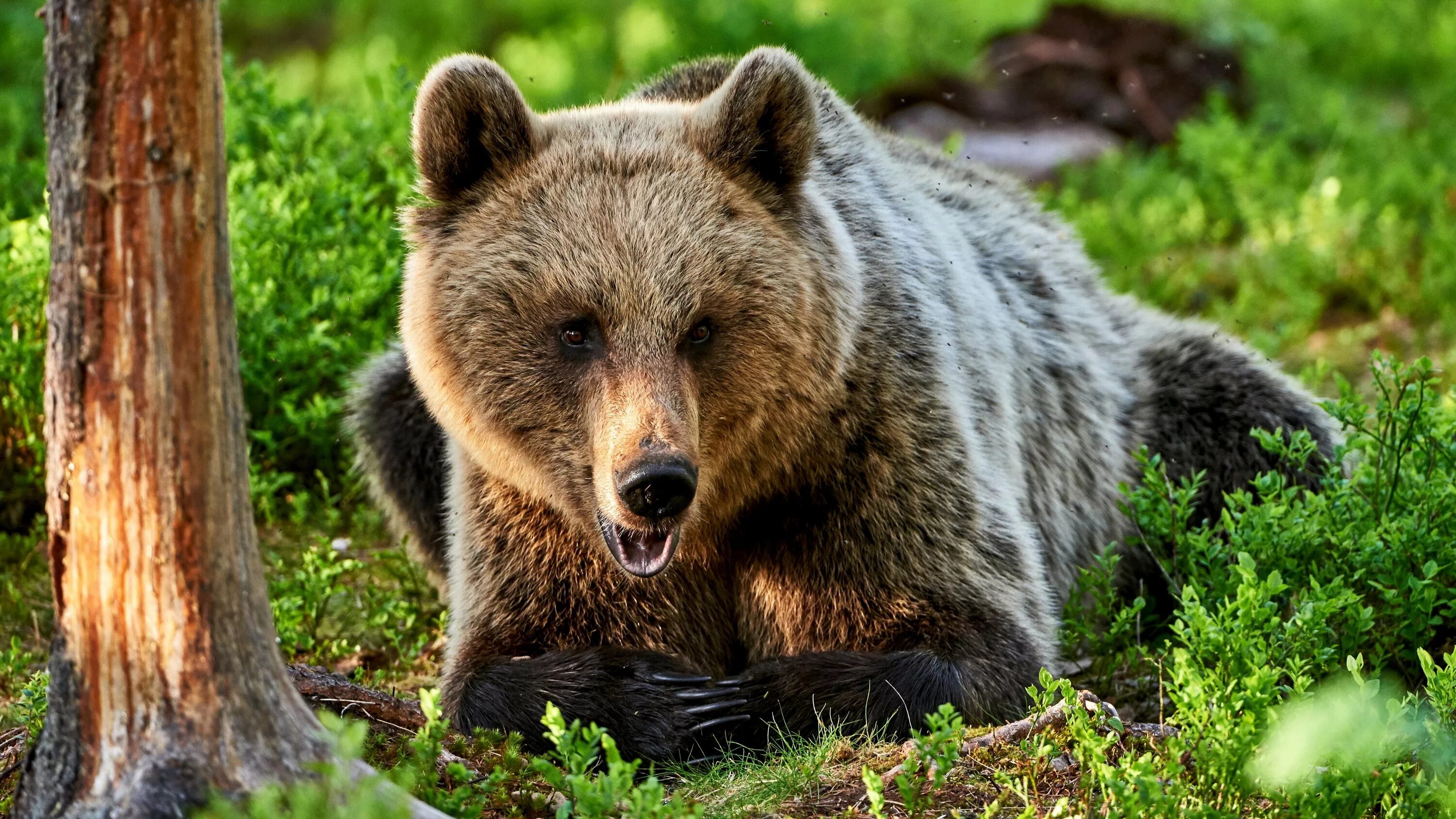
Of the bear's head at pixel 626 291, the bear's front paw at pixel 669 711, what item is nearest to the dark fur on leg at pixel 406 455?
the bear's head at pixel 626 291

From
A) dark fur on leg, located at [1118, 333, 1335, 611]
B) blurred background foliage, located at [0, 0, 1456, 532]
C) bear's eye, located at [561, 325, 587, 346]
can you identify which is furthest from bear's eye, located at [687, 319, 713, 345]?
dark fur on leg, located at [1118, 333, 1335, 611]

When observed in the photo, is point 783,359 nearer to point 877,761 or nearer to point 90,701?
point 877,761

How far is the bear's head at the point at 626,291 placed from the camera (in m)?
3.79

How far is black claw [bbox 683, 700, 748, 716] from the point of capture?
4.02 m

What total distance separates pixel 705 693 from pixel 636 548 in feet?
1.50

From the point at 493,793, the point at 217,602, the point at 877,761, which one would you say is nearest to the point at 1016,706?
the point at 877,761

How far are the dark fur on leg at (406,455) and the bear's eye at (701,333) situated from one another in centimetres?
179

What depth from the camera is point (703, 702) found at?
161 inches

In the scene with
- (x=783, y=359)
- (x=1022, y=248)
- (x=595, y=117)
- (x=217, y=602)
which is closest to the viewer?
(x=217, y=602)

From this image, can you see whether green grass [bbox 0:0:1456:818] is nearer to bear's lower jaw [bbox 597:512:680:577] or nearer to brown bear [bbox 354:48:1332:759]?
brown bear [bbox 354:48:1332:759]

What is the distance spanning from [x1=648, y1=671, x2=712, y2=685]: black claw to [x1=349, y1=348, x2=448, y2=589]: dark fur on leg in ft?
4.90

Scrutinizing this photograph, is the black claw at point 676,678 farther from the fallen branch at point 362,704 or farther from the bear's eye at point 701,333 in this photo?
the bear's eye at point 701,333

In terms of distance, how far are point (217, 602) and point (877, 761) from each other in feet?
5.31

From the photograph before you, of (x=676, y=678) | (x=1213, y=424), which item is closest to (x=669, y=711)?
(x=676, y=678)
